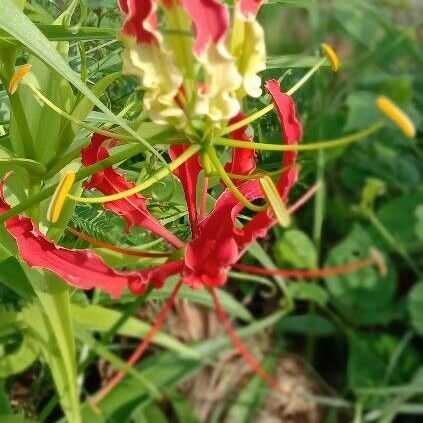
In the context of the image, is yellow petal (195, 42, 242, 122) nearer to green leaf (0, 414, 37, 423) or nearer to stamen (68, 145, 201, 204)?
stamen (68, 145, 201, 204)

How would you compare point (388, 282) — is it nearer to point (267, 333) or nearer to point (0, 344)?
point (267, 333)

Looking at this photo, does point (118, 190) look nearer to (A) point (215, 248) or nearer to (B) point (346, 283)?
(A) point (215, 248)

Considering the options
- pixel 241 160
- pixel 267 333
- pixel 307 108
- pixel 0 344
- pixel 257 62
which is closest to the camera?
pixel 257 62

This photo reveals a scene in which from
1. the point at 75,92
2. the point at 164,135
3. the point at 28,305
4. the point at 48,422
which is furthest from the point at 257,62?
the point at 48,422

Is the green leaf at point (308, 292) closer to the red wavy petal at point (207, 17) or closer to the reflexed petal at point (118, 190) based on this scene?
the reflexed petal at point (118, 190)

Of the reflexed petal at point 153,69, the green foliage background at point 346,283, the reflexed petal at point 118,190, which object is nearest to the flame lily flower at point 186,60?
the reflexed petal at point 153,69
